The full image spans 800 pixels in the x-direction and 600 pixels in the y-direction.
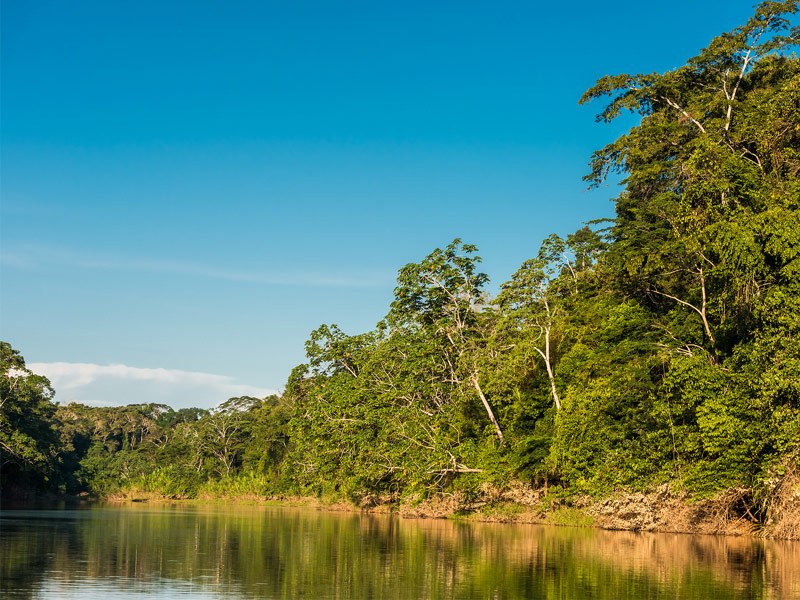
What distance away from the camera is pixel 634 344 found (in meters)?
31.5

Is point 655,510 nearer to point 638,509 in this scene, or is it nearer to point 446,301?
point 638,509

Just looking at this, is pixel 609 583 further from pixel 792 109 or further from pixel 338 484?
pixel 338 484

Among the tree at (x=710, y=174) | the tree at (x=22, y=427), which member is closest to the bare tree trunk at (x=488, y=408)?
the tree at (x=710, y=174)

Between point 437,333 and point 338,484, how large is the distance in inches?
713

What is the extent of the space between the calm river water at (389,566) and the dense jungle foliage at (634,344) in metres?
4.68

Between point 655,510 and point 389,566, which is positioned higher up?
point 389,566

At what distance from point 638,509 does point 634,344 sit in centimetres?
695

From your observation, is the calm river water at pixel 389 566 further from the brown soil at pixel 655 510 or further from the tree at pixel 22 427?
the tree at pixel 22 427

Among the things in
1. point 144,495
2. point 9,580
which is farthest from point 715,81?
point 144,495

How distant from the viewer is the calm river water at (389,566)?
13.5 metres

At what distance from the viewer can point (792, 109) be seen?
28.7 metres

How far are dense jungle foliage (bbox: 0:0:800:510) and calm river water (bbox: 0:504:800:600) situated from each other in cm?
468

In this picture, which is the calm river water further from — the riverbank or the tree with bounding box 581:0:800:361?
the tree with bounding box 581:0:800:361

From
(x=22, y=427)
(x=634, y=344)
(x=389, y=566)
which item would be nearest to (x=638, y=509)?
(x=634, y=344)
